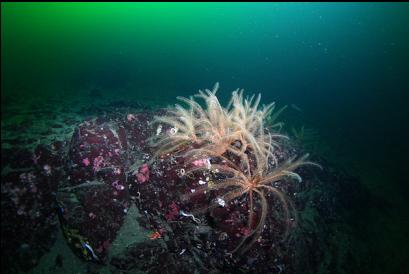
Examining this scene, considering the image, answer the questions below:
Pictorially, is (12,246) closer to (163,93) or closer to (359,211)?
(359,211)

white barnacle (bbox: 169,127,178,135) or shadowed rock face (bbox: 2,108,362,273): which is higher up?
white barnacle (bbox: 169,127,178,135)

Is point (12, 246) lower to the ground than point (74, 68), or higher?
higher

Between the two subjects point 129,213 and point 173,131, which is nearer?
point 129,213

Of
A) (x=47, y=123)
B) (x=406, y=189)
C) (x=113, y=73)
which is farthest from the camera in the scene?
(x=113, y=73)

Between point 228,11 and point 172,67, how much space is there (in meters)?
110

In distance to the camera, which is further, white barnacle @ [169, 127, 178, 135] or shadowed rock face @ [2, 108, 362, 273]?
white barnacle @ [169, 127, 178, 135]

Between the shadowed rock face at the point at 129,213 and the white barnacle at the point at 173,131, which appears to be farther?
the white barnacle at the point at 173,131

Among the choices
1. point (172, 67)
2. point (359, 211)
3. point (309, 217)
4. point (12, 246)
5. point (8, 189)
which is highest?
point (8, 189)

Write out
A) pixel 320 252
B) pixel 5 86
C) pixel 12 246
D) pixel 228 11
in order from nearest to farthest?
pixel 12 246, pixel 320 252, pixel 5 86, pixel 228 11

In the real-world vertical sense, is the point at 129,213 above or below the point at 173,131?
below

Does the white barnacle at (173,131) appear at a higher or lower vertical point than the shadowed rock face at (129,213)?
higher

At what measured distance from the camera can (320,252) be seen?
525 cm

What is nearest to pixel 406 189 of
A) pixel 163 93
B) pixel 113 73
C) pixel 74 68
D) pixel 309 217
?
pixel 309 217

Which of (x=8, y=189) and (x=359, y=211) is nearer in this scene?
(x=8, y=189)
